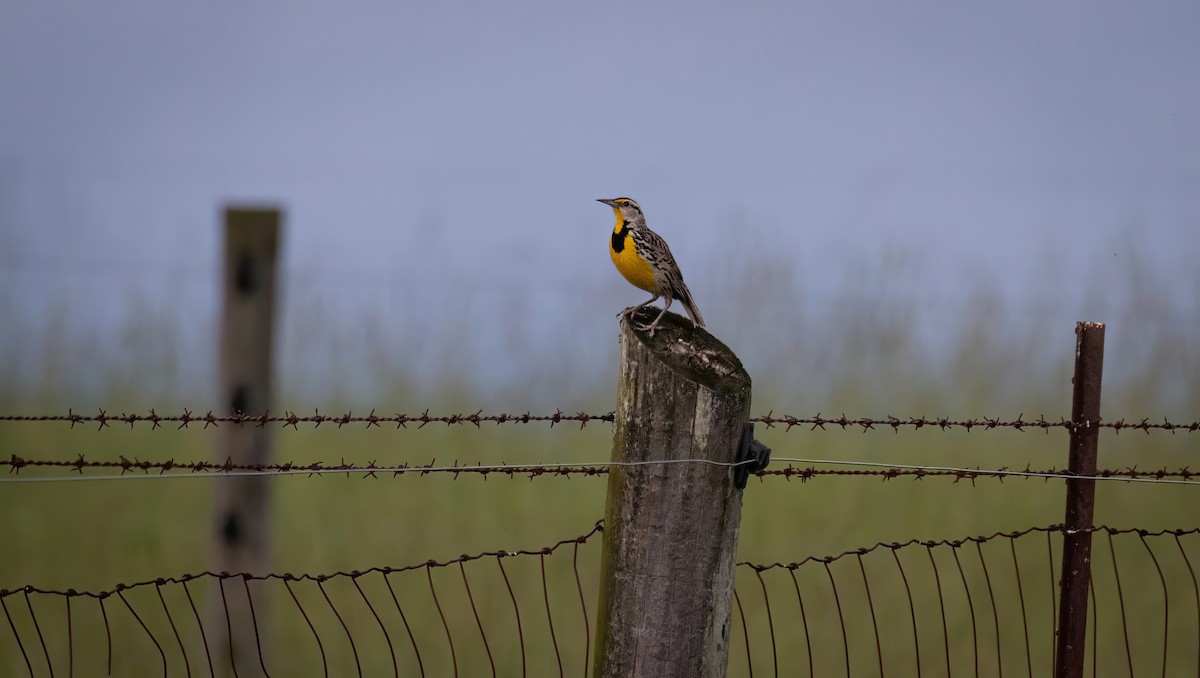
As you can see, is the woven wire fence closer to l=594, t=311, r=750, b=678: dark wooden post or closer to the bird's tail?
the bird's tail

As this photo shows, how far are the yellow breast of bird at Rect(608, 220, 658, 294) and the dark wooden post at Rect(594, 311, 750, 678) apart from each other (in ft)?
3.40

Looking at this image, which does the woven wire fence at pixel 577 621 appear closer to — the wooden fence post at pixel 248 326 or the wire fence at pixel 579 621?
the wire fence at pixel 579 621

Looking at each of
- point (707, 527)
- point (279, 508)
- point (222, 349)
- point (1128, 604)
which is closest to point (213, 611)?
point (222, 349)

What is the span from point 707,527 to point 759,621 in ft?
13.2

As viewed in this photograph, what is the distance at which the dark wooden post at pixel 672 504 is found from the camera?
7.25 feet

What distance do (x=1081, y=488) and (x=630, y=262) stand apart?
4.81 feet

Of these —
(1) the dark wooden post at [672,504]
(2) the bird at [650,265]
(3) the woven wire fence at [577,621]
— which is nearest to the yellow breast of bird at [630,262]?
(2) the bird at [650,265]

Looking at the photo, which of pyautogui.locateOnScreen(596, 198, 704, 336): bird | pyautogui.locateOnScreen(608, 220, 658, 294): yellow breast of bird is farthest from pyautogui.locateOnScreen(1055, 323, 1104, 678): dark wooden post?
pyautogui.locateOnScreen(608, 220, 658, 294): yellow breast of bird

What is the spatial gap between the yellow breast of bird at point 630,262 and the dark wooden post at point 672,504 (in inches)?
40.8

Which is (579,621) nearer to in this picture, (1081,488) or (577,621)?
(577,621)

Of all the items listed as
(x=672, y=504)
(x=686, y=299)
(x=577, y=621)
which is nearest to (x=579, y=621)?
(x=577, y=621)

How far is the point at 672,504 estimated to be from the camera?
223cm

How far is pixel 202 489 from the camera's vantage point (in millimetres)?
6449

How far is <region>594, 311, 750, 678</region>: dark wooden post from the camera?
2.21 metres
